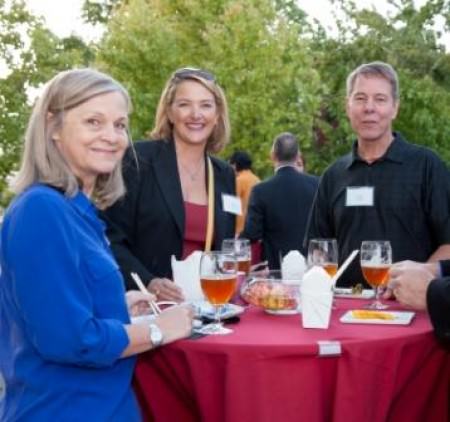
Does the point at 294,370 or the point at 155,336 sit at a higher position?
the point at 155,336

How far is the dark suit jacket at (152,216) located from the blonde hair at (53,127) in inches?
54.8

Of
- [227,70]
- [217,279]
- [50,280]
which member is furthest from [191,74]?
[227,70]

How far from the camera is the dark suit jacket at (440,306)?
2.27 metres

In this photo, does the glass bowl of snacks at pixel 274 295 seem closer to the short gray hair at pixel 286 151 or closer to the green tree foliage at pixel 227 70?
the short gray hair at pixel 286 151

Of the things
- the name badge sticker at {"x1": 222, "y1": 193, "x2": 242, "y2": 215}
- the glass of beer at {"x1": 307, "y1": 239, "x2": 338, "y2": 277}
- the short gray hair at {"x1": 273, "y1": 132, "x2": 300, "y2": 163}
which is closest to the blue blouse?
the glass of beer at {"x1": 307, "y1": 239, "x2": 338, "y2": 277}

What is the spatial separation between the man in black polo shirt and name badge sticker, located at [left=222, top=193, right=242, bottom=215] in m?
0.66

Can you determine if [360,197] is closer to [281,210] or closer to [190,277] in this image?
[190,277]

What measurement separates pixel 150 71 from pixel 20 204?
39.5 feet

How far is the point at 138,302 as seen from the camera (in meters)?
2.54

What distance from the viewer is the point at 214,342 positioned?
7.13 ft

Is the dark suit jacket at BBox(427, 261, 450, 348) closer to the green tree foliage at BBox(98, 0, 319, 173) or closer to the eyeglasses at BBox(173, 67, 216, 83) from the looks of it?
the eyeglasses at BBox(173, 67, 216, 83)

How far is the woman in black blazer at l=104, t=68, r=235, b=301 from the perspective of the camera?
344 cm

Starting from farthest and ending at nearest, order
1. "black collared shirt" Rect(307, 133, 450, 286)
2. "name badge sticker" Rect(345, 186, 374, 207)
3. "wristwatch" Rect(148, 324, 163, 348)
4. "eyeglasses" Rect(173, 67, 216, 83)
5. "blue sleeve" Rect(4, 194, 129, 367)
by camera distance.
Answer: "name badge sticker" Rect(345, 186, 374, 207) → "black collared shirt" Rect(307, 133, 450, 286) → "eyeglasses" Rect(173, 67, 216, 83) → "wristwatch" Rect(148, 324, 163, 348) → "blue sleeve" Rect(4, 194, 129, 367)

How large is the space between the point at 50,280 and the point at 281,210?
4.82 metres
